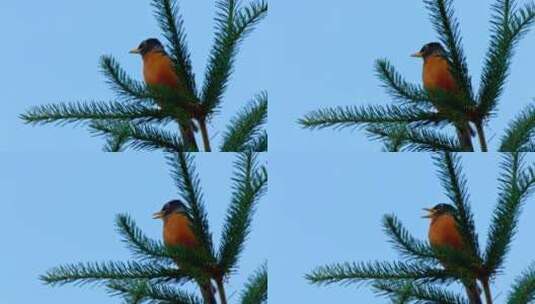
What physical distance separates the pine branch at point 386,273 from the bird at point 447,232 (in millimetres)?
58

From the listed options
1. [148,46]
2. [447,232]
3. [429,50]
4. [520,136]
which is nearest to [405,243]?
[447,232]

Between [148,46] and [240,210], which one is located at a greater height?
[148,46]

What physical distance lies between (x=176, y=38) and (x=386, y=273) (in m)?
0.83

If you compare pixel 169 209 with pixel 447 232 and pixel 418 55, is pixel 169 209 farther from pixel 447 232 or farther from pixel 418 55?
pixel 418 55

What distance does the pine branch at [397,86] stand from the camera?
2.82 metres

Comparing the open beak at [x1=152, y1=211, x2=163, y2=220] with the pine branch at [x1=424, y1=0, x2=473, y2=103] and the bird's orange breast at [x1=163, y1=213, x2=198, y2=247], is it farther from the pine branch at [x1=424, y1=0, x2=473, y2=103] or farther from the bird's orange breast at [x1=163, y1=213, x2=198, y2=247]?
the pine branch at [x1=424, y1=0, x2=473, y2=103]

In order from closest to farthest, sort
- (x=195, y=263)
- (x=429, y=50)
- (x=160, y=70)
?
(x=195, y=263), (x=160, y=70), (x=429, y=50)

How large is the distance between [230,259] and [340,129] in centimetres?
64

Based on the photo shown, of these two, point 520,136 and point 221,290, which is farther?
point 520,136

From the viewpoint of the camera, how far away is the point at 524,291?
2432mm

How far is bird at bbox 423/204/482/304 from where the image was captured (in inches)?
97.4

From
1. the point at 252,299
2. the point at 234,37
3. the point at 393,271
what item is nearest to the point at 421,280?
the point at 393,271

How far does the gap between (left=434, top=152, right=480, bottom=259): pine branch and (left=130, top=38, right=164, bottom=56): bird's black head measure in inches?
42.9

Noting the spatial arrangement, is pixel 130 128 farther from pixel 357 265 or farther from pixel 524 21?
pixel 524 21
